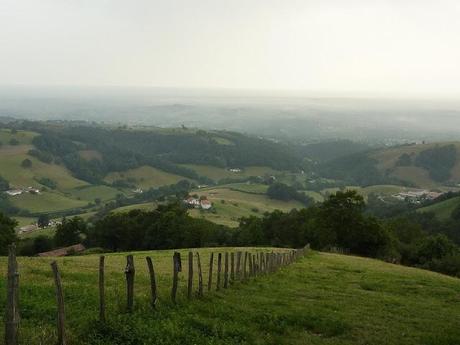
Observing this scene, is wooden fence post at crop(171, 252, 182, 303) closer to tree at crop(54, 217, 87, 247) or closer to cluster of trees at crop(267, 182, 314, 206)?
tree at crop(54, 217, 87, 247)

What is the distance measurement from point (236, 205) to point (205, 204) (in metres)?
16.7

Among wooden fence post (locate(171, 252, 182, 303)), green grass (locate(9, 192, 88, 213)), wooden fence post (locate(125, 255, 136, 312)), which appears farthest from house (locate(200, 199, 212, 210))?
wooden fence post (locate(125, 255, 136, 312))

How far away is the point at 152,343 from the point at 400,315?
957cm

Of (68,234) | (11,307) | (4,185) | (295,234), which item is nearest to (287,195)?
(4,185)

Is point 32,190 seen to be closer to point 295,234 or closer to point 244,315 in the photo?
point 295,234

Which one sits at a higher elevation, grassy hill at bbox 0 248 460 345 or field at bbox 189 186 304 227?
grassy hill at bbox 0 248 460 345

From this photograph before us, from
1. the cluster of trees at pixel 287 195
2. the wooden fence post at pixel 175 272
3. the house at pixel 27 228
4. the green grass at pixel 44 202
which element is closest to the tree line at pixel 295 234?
the wooden fence post at pixel 175 272

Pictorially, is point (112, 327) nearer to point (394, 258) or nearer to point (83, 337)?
point (83, 337)

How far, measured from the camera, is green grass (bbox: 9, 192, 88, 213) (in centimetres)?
16400

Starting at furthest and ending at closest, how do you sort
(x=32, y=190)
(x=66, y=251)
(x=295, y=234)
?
(x=32, y=190)
(x=66, y=251)
(x=295, y=234)

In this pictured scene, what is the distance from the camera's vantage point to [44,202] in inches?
6742

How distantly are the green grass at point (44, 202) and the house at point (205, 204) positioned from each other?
53549mm

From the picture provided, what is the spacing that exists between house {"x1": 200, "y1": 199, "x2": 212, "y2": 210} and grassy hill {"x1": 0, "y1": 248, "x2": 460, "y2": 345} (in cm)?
12694

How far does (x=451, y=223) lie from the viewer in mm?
99188
